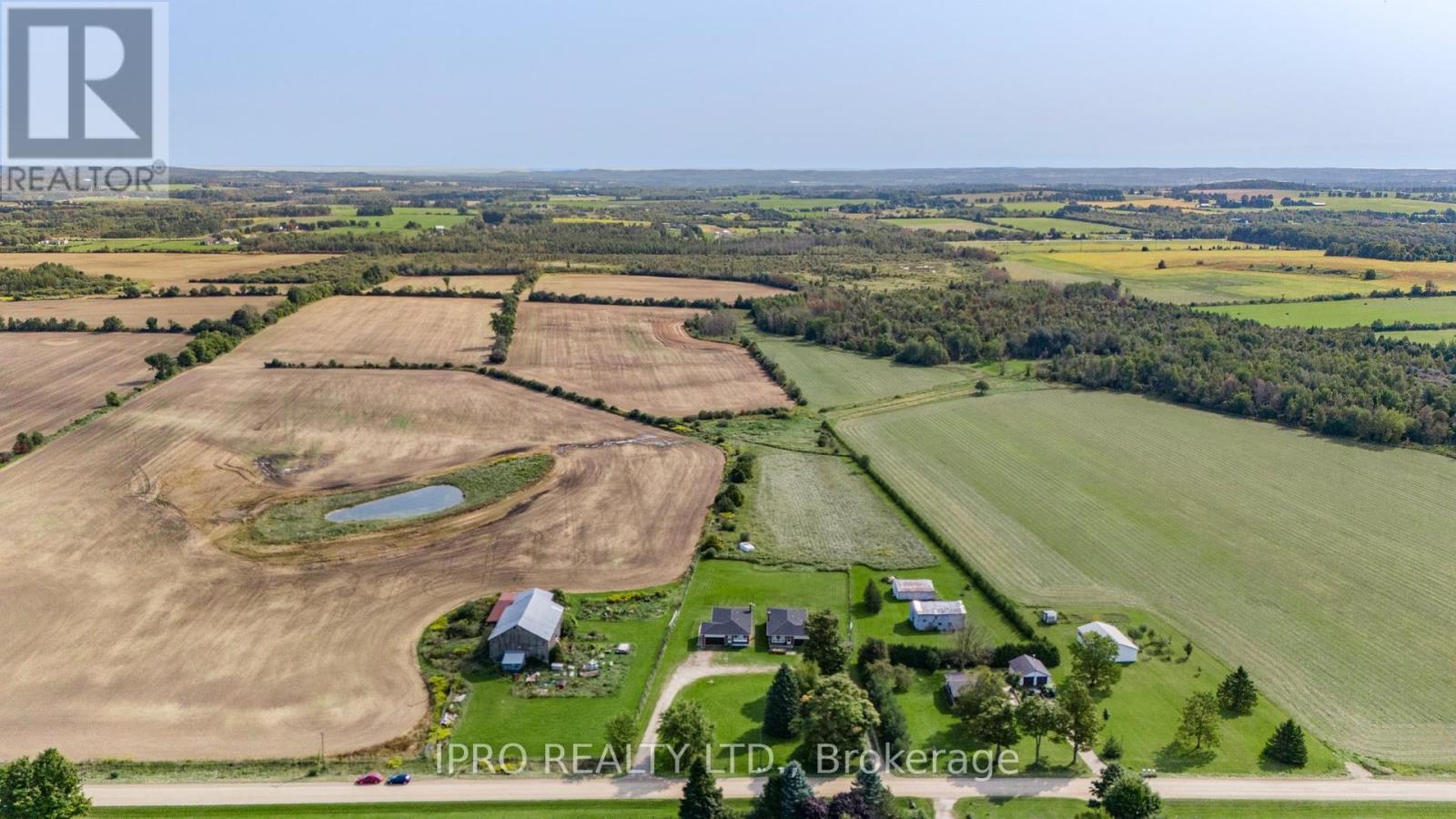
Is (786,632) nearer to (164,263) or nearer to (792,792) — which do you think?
(792,792)

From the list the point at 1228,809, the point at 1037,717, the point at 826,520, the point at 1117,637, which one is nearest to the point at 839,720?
the point at 1037,717

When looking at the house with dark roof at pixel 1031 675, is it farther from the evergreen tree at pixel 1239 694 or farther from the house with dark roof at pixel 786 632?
the house with dark roof at pixel 786 632

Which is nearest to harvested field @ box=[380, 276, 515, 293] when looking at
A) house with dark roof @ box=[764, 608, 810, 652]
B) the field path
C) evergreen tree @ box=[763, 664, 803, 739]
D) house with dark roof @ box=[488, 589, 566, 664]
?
house with dark roof @ box=[488, 589, 566, 664]

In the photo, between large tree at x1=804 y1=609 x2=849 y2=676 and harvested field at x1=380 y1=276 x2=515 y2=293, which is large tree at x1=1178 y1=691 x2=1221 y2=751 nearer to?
large tree at x1=804 y1=609 x2=849 y2=676

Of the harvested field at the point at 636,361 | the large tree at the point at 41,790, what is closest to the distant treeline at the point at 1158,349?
the harvested field at the point at 636,361

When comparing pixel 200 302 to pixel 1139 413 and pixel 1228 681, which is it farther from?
pixel 1228 681
